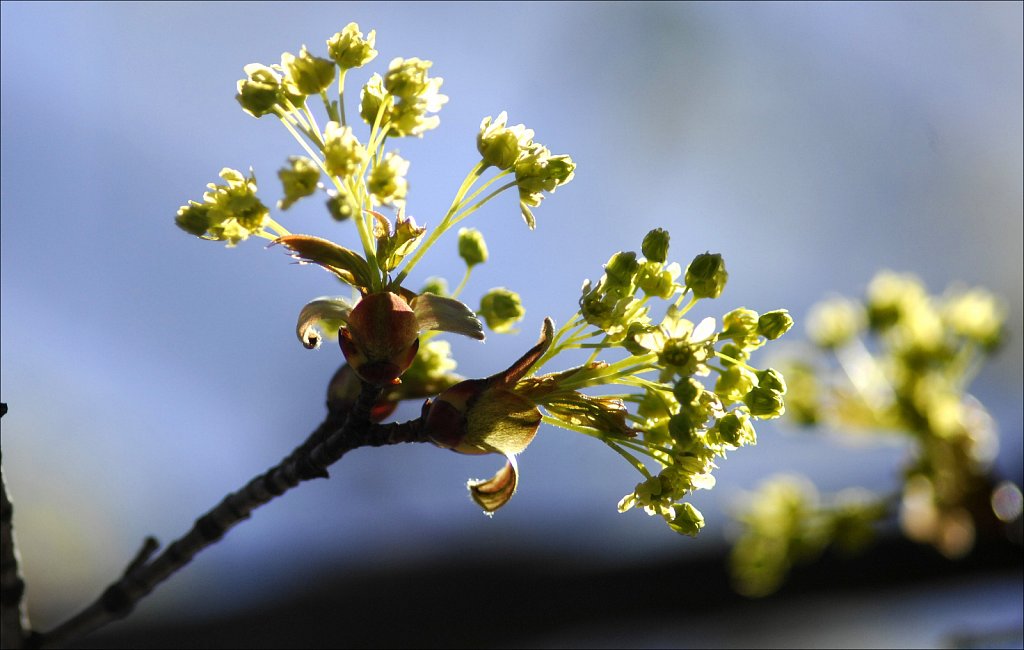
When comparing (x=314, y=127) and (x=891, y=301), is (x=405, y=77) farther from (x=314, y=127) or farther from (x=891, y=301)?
(x=891, y=301)

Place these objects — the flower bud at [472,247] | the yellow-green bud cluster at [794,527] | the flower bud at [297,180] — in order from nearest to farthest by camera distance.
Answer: the flower bud at [297,180] → the flower bud at [472,247] → the yellow-green bud cluster at [794,527]

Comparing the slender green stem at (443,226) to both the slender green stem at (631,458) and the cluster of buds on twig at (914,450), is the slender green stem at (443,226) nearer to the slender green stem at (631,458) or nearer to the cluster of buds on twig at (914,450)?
the slender green stem at (631,458)

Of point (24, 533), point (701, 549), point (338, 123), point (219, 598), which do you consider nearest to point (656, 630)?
point (701, 549)

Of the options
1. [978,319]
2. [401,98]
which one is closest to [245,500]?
[401,98]

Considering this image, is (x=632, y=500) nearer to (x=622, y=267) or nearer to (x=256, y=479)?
(x=622, y=267)

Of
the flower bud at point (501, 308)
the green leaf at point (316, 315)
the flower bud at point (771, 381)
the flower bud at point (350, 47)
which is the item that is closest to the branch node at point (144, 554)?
the green leaf at point (316, 315)

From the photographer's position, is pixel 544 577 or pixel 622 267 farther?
pixel 544 577
